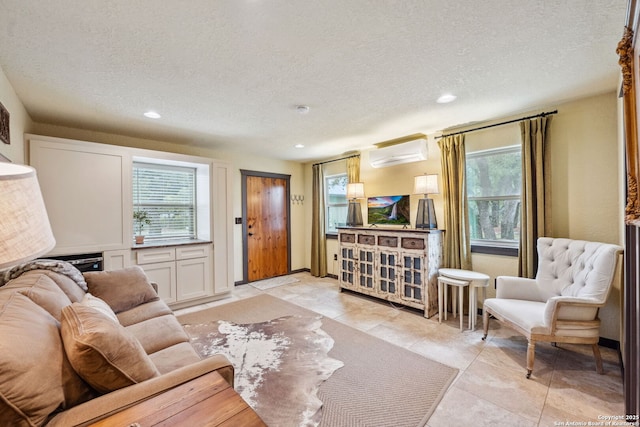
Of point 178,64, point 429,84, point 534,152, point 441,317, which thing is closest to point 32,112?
point 178,64

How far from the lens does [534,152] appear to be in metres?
2.84

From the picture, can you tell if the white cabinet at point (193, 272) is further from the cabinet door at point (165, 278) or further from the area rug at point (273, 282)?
the area rug at point (273, 282)

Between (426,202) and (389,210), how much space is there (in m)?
0.73

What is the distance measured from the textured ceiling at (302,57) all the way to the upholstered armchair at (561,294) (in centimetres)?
147

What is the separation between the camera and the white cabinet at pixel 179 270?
3.48 meters

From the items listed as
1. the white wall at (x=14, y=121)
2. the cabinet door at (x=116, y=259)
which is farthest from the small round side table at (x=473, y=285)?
the white wall at (x=14, y=121)

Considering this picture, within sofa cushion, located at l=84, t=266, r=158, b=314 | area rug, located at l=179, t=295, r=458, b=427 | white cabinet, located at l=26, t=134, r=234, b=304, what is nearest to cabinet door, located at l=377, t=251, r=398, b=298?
area rug, located at l=179, t=295, r=458, b=427

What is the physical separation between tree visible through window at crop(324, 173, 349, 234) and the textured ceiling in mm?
2220

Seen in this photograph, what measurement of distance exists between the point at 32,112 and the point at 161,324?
2808mm

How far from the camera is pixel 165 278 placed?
11.7 ft

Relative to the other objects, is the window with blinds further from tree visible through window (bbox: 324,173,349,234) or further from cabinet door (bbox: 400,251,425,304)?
cabinet door (bbox: 400,251,425,304)

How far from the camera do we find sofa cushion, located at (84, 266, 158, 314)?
215cm

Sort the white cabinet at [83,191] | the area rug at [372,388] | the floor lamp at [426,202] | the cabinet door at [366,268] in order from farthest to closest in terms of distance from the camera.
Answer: the cabinet door at [366,268] → the floor lamp at [426,202] → the white cabinet at [83,191] → the area rug at [372,388]

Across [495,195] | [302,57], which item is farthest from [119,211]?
[495,195]
